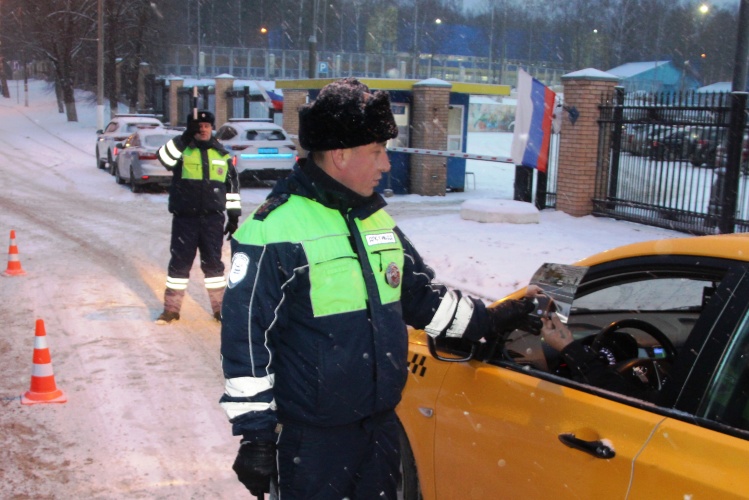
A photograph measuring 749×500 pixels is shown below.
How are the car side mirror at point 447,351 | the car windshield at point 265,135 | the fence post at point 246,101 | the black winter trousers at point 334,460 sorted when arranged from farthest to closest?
the fence post at point 246,101, the car windshield at point 265,135, the car side mirror at point 447,351, the black winter trousers at point 334,460

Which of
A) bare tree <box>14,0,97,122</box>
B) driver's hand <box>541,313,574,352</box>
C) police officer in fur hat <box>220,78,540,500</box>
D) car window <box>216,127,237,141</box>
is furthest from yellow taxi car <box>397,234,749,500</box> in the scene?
bare tree <box>14,0,97,122</box>

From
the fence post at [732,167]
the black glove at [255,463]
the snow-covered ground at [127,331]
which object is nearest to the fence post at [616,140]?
the snow-covered ground at [127,331]

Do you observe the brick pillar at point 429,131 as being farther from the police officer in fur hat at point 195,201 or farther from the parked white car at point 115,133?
the police officer in fur hat at point 195,201

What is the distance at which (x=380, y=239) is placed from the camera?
2.66 metres

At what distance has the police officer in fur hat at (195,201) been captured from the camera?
296 inches

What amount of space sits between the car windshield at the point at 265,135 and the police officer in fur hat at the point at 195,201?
12.3 m

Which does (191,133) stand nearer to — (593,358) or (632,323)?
(632,323)

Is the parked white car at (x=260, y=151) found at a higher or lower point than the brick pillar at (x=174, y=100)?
lower

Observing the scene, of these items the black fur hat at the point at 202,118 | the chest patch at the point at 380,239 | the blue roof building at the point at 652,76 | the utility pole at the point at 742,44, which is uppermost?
the blue roof building at the point at 652,76

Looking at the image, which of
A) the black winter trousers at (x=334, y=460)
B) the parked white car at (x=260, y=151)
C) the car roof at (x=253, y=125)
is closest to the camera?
the black winter trousers at (x=334, y=460)

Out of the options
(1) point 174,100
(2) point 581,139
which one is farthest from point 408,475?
(1) point 174,100

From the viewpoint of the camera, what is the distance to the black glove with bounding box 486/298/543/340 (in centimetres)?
295

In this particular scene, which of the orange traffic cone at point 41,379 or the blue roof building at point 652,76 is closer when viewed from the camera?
the orange traffic cone at point 41,379

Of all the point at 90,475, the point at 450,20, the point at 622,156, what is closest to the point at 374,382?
the point at 90,475
